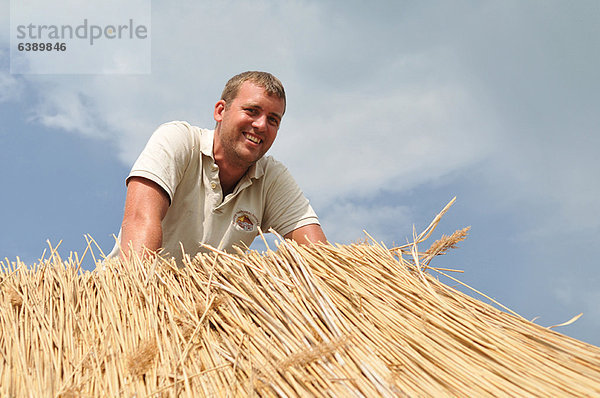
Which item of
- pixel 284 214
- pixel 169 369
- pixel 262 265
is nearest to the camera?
pixel 169 369

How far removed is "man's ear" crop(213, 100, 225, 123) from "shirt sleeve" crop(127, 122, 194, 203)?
22cm

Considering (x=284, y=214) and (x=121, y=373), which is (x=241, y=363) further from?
(x=284, y=214)

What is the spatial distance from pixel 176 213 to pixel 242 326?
54.2 inches

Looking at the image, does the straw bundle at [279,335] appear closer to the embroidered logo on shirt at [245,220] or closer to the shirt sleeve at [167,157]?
the shirt sleeve at [167,157]

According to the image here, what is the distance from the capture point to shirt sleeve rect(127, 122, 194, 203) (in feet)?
6.20

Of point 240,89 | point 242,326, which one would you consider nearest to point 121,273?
point 242,326

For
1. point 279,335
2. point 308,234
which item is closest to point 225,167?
point 308,234

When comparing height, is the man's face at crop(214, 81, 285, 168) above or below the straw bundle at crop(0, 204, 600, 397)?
above

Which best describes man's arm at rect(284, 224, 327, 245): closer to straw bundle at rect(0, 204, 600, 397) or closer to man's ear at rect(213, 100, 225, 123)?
man's ear at rect(213, 100, 225, 123)

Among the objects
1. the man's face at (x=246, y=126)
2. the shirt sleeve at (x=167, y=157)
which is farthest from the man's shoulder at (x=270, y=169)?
the shirt sleeve at (x=167, y=157)

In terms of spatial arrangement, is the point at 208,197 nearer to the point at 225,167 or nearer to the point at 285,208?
the point at 225,167

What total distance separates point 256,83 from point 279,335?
1577 millimetres

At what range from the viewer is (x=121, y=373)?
0.91 m

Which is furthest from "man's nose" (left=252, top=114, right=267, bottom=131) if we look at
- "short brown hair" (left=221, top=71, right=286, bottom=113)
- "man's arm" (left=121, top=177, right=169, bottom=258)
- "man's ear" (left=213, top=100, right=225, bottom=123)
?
"man's arm" (left=121, top=177, right=169, bottom=258)
